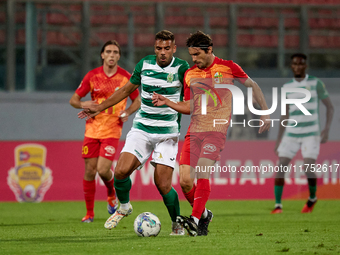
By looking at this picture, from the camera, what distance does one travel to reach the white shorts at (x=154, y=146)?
5.22 meters

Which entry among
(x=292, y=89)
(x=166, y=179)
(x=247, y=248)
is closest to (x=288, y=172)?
(x=292, y=89)

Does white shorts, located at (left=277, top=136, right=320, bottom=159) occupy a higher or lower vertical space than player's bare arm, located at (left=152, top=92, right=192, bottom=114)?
lower

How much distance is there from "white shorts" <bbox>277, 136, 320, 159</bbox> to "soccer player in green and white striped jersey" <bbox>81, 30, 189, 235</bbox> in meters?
2.97

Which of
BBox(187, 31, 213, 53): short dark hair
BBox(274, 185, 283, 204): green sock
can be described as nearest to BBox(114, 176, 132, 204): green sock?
BBox(187, 31, 213, 53): short dark hair

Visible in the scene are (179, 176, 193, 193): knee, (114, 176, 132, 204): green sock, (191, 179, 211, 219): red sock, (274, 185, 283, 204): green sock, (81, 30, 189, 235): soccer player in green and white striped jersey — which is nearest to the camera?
(191, 179, 211, 219): red sock

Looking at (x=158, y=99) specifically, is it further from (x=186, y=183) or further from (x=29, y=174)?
(x=29, y=174)

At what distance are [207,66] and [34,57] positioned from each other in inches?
237

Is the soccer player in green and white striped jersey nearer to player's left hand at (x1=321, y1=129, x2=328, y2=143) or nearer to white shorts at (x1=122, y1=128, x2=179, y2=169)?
white shorts at (x1=122, y1=128, x2=179, y2=169)

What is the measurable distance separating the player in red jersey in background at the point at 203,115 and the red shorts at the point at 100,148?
1.68 m

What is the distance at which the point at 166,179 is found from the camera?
5176mm

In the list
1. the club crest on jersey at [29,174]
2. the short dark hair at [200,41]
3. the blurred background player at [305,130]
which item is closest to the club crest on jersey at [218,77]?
the short dark hair at [200,41]

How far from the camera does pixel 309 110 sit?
804 cm

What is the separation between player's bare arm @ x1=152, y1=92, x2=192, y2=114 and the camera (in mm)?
4719

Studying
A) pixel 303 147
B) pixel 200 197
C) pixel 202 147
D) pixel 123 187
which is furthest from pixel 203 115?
pixel 303 147
